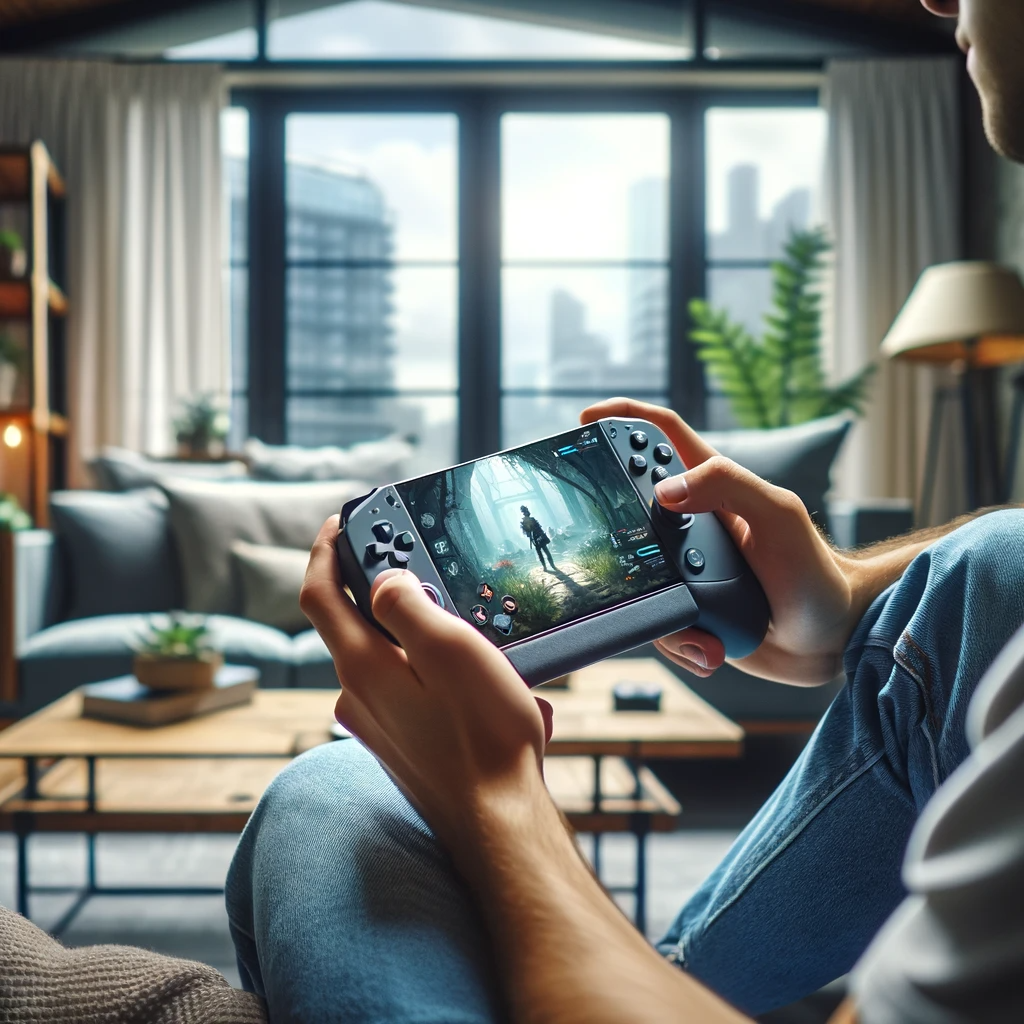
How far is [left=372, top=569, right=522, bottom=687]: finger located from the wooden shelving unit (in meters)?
3.21

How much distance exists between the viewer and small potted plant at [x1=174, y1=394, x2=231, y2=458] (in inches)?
131

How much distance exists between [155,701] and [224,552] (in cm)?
114

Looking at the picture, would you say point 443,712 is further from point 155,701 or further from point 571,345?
point 571,345

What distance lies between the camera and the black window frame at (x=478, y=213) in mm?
3926

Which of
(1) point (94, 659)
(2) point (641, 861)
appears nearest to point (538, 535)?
(2) point (641, 861)

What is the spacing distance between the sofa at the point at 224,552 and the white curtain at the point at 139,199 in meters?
1.30

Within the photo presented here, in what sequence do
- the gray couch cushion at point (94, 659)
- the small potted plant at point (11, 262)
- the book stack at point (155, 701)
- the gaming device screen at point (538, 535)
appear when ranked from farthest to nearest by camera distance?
A: the small potted plant at point (11, 262) < the gray couch cushion at point (94, 659) < the book stack at point (155, 701) < the gaming device screen at point (538, 535)

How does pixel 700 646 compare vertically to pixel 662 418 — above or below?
below

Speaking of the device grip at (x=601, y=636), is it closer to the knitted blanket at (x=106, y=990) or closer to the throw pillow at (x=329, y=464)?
the knitted blanket at (x=106, y=990)

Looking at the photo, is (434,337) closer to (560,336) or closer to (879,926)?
(560,336)

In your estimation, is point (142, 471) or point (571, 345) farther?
point (571, 345)

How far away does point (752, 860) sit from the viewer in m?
0.58

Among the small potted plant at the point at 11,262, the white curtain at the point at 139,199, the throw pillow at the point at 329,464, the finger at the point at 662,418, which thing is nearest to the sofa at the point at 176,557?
the throw pillow at the point at 329,464

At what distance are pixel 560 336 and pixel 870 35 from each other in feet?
6.36
